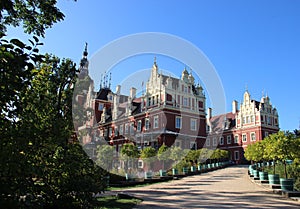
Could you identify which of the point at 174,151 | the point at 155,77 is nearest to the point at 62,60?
the point at 174,151

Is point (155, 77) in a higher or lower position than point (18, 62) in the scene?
higher

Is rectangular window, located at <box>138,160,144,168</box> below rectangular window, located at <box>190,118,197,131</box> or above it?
below

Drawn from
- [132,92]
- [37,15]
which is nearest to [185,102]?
[132,92]

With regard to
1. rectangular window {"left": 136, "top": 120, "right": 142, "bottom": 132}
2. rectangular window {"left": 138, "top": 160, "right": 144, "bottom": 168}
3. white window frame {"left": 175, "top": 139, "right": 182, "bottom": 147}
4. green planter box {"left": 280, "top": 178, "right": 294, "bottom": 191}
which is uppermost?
rectangular window {"left": 136, "top": 120, "right": 142, "bottom": 132}

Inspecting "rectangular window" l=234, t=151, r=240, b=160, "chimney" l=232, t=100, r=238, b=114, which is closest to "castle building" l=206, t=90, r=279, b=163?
"rectangular window" l=234, t=151, r=240, b=160

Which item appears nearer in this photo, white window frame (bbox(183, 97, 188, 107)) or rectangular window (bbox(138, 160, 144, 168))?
rectangular window (bbox(138, 160, 144, 168))

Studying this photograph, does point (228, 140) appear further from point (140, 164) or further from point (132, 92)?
point (140, 164)

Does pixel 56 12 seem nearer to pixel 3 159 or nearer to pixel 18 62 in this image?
pixel 18 62

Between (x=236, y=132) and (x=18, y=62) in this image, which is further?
(x=236, y=132)

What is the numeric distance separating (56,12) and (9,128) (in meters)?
3.78

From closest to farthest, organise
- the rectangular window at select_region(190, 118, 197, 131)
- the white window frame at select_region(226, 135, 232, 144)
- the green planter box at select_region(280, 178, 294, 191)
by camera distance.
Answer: the green planter box at select_region(280, 178, 294, 191), the rectangular window at select_region(190, 118, 197, 131), the white window frame at select_region(226, 135, 232, 144)

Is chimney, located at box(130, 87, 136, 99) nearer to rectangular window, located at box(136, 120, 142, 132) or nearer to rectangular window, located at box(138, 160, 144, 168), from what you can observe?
rectangular window, located at box(136, 120, 142, 132)

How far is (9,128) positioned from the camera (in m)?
4.10

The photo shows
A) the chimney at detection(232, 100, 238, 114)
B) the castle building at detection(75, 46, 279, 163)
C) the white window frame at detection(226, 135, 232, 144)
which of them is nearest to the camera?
the castle building at detection(75, 46, 279, 163)
